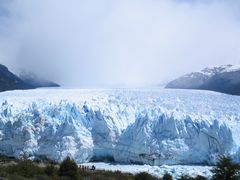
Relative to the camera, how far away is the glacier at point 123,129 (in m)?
23.5

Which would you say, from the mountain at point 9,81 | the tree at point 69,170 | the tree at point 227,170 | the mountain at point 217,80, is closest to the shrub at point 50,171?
the tree at point 69,170

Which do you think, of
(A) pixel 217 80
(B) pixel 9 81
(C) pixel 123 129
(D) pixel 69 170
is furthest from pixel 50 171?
(B) pixel 9 81

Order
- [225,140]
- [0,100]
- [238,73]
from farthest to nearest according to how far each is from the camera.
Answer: [238,73] < [0,100] < [225,140]

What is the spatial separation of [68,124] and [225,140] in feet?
26.2

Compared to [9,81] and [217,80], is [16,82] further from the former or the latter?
[217,80]

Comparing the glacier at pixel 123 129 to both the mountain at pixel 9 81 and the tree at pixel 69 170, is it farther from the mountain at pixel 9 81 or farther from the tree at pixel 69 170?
the mountain at pixel 9 81

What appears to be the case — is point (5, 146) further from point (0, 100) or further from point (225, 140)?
point (225, 140)

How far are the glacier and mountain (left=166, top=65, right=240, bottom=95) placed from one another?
15.0 feet

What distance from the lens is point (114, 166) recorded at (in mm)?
23703

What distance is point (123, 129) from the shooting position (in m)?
24.8

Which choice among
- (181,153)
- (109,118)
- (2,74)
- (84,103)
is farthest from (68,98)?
(2,74)

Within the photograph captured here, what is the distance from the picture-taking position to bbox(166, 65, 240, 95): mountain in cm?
3103

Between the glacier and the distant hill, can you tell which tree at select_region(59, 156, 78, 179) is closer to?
the glacier

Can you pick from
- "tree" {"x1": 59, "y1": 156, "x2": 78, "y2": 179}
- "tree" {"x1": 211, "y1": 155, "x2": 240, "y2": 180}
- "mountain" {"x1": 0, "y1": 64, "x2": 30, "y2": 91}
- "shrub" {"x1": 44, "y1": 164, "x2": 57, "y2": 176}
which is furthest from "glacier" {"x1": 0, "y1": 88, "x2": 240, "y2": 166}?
"mountain" {"x1": 0, "y1": 64, "x2": 30, "y2": 91}
